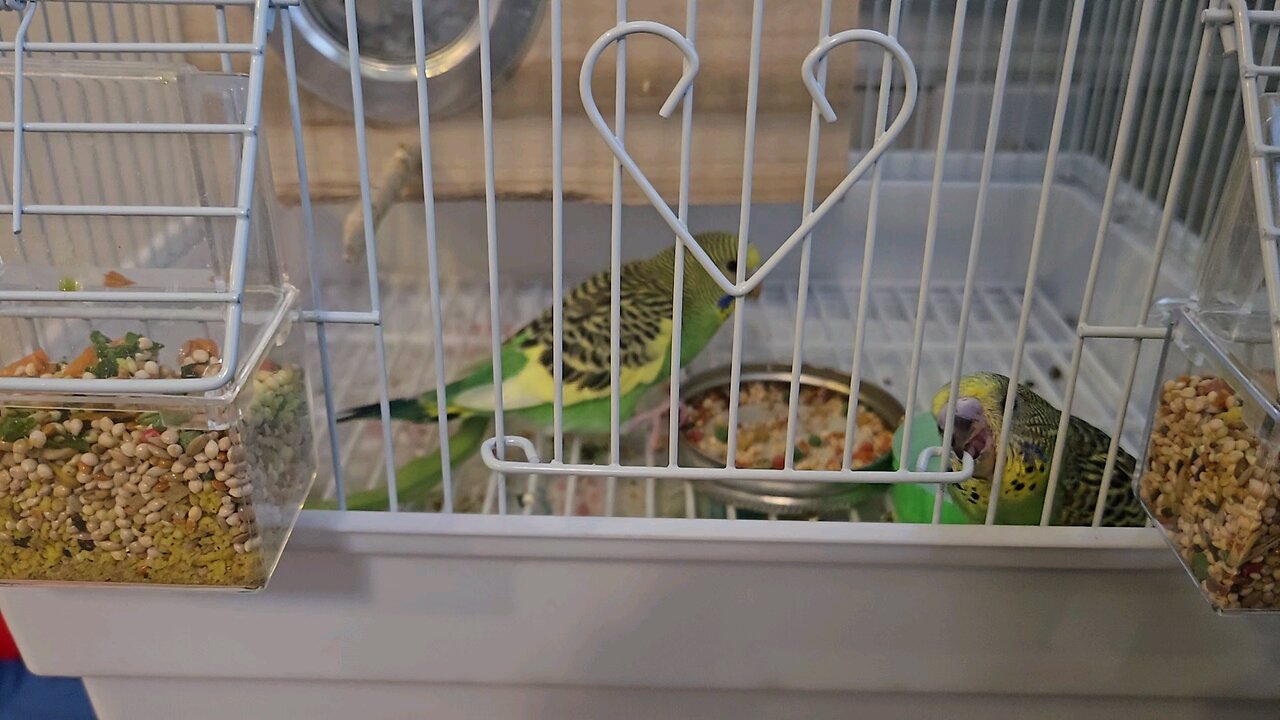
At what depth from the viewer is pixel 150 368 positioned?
0.44 meters

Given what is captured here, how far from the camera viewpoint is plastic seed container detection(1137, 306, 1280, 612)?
427mm

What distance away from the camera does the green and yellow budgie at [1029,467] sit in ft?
1.92

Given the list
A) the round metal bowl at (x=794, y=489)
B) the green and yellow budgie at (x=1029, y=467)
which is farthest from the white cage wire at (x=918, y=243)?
the green and yellow budgie at (x=1029, y=467)

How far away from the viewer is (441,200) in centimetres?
86

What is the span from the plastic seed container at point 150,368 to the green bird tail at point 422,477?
4.5 inches

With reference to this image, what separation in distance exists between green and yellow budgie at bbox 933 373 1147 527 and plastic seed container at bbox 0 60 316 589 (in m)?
0.39

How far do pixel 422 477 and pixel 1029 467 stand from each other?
40 centimetres

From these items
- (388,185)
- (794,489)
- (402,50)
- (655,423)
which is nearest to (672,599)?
(794,489)

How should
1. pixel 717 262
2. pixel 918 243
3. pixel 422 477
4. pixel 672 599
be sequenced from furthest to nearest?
1. pixel 918 243
2. pixel 717 262
3. pixel 422 477
4. pixel 672 599

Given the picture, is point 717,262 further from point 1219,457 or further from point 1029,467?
point 1219,457

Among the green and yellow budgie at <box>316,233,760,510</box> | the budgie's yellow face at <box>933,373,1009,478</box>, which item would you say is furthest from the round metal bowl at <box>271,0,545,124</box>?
the budgie's yellow face at <box>933,373,1009,478</box>

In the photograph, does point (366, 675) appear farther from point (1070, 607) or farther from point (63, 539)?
point (1070, 607)

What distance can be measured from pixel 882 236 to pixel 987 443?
466mm

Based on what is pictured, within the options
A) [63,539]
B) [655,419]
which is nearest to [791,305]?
[655,419]
